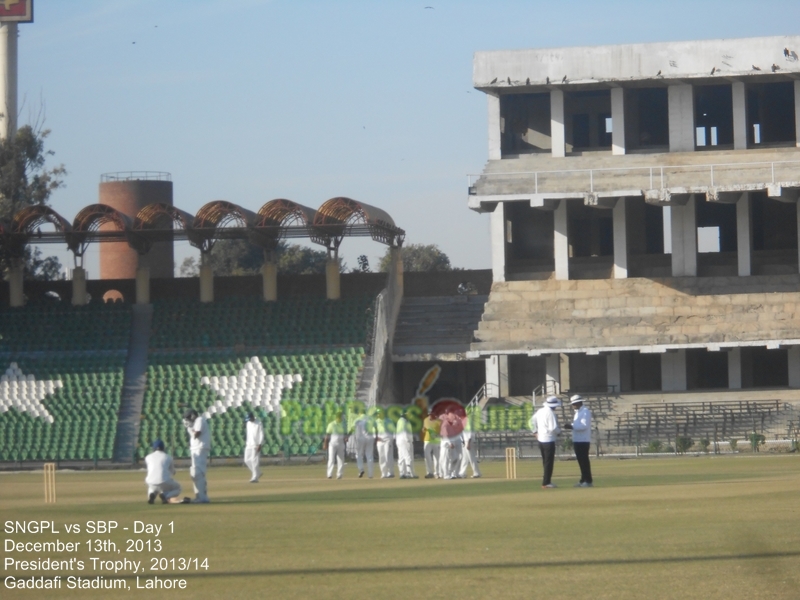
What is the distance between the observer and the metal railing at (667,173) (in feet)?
143

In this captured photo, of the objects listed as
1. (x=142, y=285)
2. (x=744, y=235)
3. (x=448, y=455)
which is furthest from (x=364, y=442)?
(x=142, y=285)

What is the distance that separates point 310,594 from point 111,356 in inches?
1471

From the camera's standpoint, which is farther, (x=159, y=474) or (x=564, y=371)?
(x=564, y=371)

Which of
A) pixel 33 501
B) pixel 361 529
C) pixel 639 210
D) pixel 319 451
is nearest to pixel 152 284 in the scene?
pixel 319 451

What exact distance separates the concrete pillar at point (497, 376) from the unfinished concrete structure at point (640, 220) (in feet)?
0.29

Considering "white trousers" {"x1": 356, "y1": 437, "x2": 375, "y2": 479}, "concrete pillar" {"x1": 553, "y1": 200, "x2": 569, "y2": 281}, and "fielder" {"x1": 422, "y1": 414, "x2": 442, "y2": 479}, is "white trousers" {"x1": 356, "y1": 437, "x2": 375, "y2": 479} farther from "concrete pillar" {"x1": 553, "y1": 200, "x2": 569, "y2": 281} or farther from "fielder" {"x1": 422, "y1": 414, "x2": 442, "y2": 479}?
"concrete pillar" {"x1": 553, "y1": 200, "x2": 569, "y2": 281}

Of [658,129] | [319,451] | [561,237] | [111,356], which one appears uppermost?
[658,129]

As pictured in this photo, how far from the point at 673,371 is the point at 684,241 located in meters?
5.03

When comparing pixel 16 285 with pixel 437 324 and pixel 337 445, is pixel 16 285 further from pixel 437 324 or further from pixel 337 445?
pixel 337 445

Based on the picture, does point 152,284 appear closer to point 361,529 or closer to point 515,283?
point 515,283

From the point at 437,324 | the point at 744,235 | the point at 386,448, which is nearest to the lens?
the point at 386,448

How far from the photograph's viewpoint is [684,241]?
4578 cm

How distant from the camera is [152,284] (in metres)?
52.8

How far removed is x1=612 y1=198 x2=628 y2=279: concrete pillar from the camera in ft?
151
